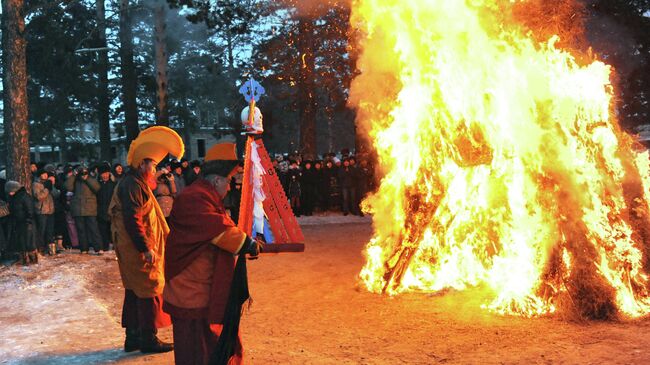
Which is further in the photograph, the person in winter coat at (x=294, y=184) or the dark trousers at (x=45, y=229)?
the person in winter coat at (x=294, y=184)

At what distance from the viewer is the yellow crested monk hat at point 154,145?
6.27 m

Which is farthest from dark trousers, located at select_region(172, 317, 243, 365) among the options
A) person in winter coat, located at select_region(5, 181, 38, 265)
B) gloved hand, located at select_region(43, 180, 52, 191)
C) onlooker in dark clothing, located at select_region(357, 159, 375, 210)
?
onlooker in dark clothing, located at select_region(357, 159, 375, 210)

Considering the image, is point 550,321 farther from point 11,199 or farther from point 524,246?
point 11,199

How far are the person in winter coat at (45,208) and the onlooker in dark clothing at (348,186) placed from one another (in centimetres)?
852

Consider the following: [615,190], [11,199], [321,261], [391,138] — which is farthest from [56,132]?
[615,190]

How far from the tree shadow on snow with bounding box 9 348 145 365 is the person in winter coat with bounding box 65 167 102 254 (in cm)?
682

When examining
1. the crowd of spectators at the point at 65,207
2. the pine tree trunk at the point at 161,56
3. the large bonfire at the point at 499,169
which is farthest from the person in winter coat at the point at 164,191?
the pine tree trunk at the point at 161,56

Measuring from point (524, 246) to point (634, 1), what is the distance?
2123 centimetres

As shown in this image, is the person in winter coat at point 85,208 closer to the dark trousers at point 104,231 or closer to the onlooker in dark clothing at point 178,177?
the dark trousers at point 104,231

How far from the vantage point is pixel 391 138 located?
9062 mm

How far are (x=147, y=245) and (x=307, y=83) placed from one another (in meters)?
17.0

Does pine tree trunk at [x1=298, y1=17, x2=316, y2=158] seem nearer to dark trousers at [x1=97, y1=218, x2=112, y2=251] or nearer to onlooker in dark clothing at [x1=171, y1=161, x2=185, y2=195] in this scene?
onlooker in dark clothing at [x1=171, y1=161, x2=185, y2=195]

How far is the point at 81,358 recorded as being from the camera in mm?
6152

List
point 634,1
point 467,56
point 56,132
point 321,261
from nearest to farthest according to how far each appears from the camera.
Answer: point 467,56
point 321,261
point 634,1
point 56,132
